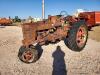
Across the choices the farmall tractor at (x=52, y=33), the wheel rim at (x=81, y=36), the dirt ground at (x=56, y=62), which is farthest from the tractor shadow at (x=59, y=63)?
the wheel rim at (x=81, y=36)

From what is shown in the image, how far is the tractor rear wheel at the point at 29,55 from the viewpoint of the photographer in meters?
8.65

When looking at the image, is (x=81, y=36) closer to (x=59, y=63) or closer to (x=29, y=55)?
(x=59, y=63)

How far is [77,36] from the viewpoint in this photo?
9398 millimetres

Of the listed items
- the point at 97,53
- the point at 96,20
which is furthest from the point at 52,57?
the point at 96,20

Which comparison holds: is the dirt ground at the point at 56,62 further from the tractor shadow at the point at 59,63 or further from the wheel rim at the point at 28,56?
the wheel rim at the point at 28,56

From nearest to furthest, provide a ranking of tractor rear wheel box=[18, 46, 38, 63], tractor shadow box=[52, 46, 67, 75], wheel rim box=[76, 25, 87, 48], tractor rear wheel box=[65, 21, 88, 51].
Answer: tractor shadow box=[52, 46, 67, 75]
tractor rear wheel box=[18, 46, 38, 63]
tractor rear wheel box=[65, 21, 88, 51]
wheel rim box=[76, 25, 87, 48]

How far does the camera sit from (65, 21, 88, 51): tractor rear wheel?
9045 millimetres

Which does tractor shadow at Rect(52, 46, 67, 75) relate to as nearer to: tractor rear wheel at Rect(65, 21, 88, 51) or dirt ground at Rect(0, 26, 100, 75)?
dirt ground at Rect(0, 26, 100, 75)

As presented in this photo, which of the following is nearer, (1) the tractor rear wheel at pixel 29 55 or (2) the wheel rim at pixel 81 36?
(1) the tractor rear wheel at pixel 29 55

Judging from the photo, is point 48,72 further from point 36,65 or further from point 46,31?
point 46,31

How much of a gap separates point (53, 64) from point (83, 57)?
1.49m

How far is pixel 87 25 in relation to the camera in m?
10.2

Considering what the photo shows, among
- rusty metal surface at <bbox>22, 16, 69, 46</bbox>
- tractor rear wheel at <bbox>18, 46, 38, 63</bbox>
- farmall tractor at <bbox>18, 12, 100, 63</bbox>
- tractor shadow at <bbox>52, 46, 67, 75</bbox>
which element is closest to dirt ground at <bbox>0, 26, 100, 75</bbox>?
tractor shadow at <bbox>52, 46, 67, 75</bbox>

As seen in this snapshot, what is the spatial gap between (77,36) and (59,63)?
1.60 m
